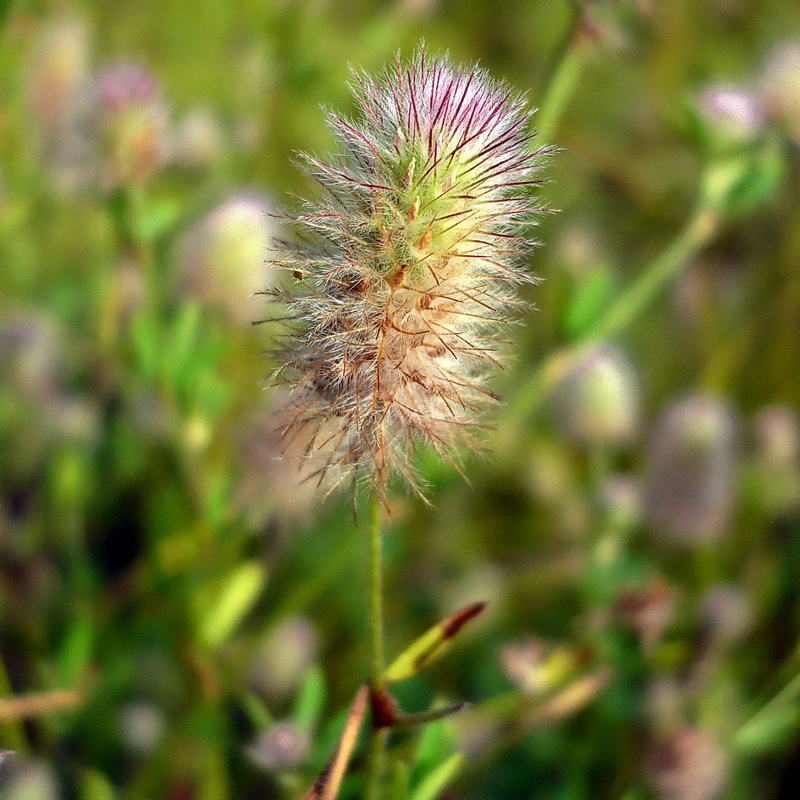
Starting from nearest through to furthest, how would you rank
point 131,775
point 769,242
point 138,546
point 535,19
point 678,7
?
point 131,775, point 138,546, point 769,242, point 678,7, point 535,19

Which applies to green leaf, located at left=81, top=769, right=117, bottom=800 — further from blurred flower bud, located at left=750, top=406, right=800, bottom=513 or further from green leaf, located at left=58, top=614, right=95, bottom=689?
blurred flower bud, located at left=750, top=406, right=800, bottom=513

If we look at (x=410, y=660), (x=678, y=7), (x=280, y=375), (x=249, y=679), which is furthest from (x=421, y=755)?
(x=678, y=7)

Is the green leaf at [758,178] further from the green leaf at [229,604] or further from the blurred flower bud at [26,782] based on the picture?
the blurred flower bud at [26,782]

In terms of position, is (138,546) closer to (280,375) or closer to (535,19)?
(280,375)

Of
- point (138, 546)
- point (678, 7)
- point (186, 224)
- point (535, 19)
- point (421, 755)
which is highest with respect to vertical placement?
point (535, 19)

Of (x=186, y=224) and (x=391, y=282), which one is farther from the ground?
(x=186, y=224)

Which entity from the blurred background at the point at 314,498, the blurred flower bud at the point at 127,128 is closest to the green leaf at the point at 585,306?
the blurred background at the point at 314,498
